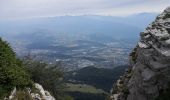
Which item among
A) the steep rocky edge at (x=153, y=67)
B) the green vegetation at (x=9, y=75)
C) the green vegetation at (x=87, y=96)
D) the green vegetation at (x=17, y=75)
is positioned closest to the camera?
the steep rocky edge at (x=153, y=67)

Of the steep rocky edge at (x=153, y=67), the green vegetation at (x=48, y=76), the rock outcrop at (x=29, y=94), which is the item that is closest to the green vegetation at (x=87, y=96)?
the green vegetation at (x=48, y=76)

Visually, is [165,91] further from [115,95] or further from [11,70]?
[11,70]

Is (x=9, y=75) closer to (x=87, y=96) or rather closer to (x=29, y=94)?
(x=29, y=94)

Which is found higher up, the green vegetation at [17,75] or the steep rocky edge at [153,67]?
the steep rocky edge at [153,67]

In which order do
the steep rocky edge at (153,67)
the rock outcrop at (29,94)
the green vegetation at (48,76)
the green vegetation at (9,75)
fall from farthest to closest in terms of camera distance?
the green vegetation at (48,76) → the green vegetation at (9,75) → the rock outcrop at (29,94) → the steep rocky edge at (153,67)

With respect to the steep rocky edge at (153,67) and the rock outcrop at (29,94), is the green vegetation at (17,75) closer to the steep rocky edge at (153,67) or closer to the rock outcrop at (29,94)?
the rock outcrop at (29,94)

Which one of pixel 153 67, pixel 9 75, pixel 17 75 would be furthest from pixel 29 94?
pixel 153 67

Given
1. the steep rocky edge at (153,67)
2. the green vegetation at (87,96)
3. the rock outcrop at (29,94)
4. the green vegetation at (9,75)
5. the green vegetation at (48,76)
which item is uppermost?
the steep rocky edge at (153,67)

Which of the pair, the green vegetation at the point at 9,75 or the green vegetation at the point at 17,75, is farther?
the green vegetation at the point at 17,75
